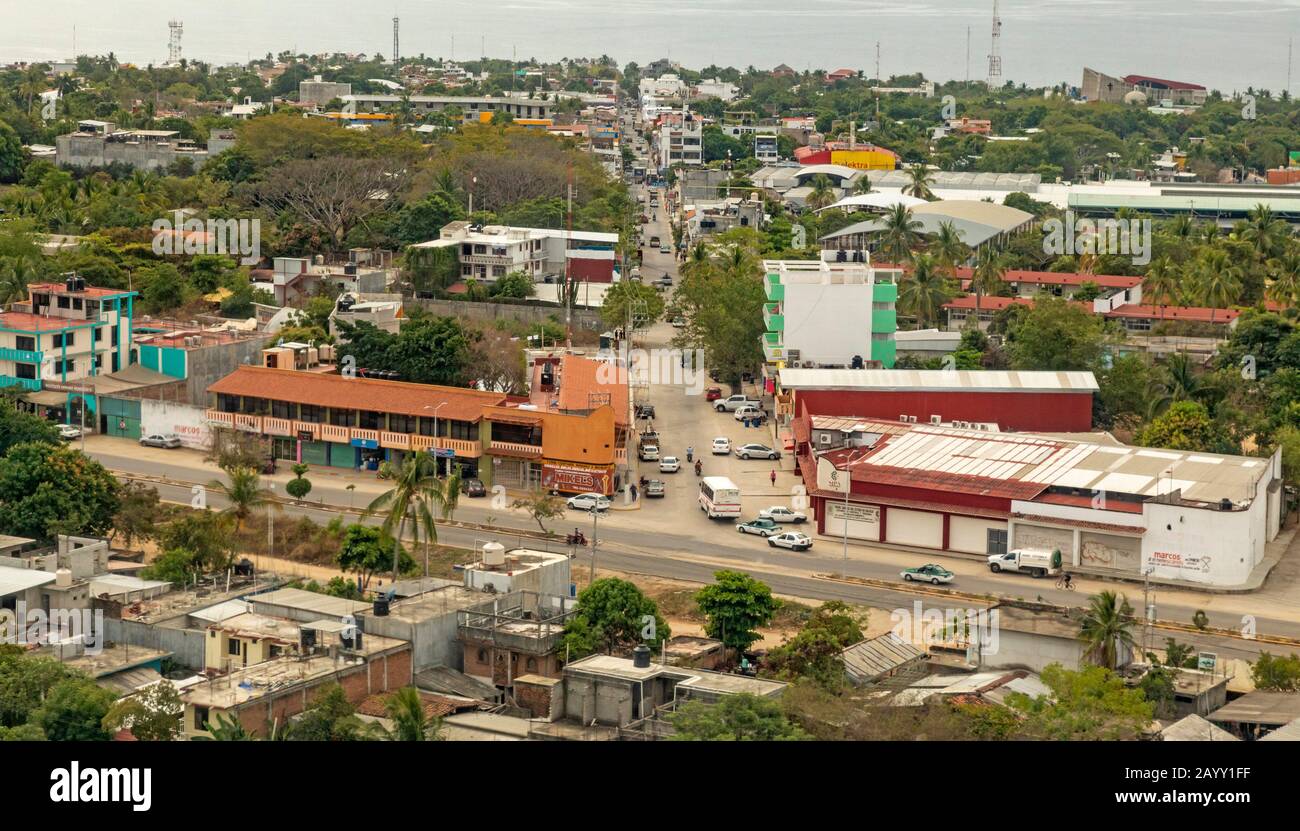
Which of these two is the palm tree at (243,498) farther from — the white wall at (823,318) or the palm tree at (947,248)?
the palm tree at (947,248)

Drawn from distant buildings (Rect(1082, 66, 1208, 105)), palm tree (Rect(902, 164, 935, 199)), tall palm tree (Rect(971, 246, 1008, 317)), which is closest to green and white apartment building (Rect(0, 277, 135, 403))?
tall palm tree (Rect(971, 246, 1008, 317))

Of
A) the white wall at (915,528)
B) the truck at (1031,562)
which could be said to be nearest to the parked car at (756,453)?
the white wall at (915,528)

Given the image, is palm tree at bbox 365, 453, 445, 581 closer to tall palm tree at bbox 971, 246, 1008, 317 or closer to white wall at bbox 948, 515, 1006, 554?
white wall at bbox 948, 515, 1006, 554

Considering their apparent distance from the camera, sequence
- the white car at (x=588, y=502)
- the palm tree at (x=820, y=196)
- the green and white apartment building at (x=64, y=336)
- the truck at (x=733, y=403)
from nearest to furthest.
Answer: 1. the white car at (x=588, y=502)
2. the green and white apartment building at (x=64, y=336)
3. the truck at (x=733, y=403)
4. the palm tree at (x=820, y=196)

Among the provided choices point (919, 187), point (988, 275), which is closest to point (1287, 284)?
point (988, 275)

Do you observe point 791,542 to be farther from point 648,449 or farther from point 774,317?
point 774,317

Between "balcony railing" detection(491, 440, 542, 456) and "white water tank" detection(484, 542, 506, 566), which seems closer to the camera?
"white water tank" detection(484, 542, 506, 566)

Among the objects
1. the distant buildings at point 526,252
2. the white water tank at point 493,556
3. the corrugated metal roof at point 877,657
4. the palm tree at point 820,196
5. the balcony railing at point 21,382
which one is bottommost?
the corrugated metal roof at point 877,657
